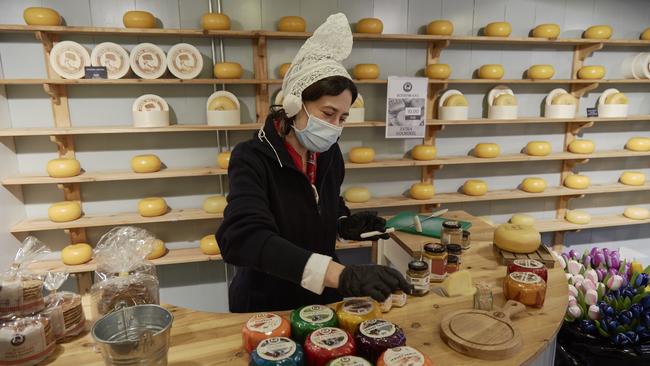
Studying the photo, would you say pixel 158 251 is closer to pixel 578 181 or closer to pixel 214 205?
pixel 214 205

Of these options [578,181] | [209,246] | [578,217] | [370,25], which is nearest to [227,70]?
[370,25]

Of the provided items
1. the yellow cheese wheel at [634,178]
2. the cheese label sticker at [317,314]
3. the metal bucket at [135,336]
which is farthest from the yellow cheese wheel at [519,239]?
the yellow cheese wheel at [634,178]

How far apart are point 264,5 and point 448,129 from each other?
6.48ft

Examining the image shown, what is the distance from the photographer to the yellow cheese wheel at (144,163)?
2949 mm

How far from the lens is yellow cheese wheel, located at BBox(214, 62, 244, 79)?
2922 mm

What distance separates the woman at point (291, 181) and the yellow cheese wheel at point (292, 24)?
1671mm

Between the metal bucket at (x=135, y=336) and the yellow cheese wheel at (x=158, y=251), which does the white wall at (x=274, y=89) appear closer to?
the yellow cheese wheel at (x=158, y=251)

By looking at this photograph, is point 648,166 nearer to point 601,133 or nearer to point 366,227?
point 601,133

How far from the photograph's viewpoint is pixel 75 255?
287cm

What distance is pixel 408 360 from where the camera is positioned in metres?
0.89

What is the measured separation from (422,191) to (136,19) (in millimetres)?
2629

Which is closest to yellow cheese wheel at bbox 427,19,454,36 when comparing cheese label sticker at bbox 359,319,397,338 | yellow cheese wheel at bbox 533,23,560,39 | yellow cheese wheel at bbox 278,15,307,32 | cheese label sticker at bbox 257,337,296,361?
yellow cheese wheel at bbox 533,23,560,39

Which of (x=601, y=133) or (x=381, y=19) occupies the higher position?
(x=381, y=19)

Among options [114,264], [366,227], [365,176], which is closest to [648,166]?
[365,176]
